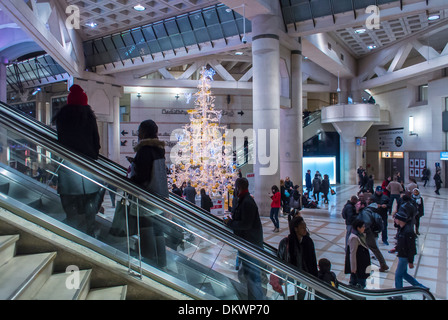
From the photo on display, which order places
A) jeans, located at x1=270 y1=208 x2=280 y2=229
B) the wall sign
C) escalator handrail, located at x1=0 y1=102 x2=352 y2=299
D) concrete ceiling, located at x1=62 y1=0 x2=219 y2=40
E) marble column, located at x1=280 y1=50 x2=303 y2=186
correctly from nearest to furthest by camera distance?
escalator handrail, located at x1=0 y1=102 x2=352 y2=299, jeans, located at x1=270 y1=208 x2=280 y2=229, concrete ceiling, located at x1=62 y1=0 x2=219 y2=40, marble column, located at x1=280 y1=50 x2=303 y2=186, the wall sign

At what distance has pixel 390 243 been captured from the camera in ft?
28.6

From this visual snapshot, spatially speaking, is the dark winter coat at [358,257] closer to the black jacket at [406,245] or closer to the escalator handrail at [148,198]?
the black jacket at [406,245]

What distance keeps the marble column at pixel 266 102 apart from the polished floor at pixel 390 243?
1.54m

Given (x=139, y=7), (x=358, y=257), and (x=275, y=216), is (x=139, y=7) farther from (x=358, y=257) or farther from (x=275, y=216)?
(x=358, y=257)

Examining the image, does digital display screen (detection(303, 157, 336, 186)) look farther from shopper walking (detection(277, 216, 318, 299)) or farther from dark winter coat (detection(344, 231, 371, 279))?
shopper walking (detection(277, 216, 318, 299))

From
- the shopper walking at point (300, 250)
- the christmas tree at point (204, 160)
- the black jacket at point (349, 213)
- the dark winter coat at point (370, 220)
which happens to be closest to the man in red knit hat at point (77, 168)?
the shopper walking at point (300, 250)

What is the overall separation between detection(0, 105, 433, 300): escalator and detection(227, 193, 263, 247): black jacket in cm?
54

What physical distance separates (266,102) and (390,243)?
6150 millimetres

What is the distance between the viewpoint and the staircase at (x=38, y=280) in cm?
210

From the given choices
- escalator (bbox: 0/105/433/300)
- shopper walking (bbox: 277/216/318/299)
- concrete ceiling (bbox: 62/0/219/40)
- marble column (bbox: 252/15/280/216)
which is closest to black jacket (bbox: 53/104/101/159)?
escalator (bbox: 0/105/433/300)

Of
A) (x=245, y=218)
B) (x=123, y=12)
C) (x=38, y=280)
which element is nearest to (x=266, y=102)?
(x=123, y=12)

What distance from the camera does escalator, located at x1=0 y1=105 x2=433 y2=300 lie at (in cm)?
261

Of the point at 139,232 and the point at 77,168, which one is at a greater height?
the point at 77,168

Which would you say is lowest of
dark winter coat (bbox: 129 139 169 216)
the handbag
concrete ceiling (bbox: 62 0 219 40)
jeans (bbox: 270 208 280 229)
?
jeans (bbox: 270 208 280 229)
